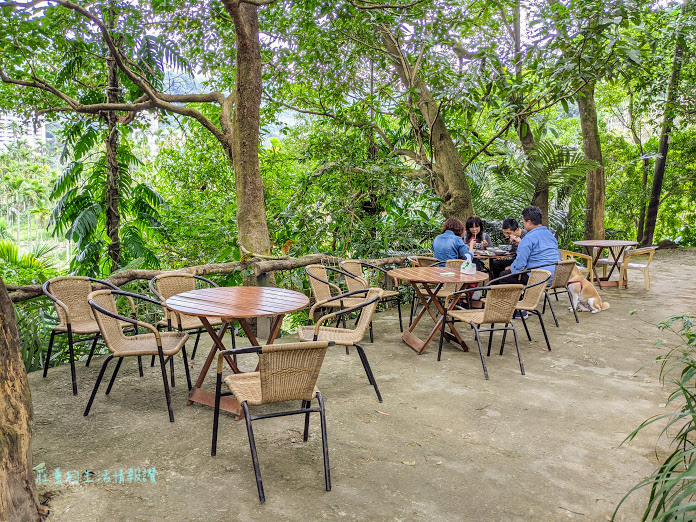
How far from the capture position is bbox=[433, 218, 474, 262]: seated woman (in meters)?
6.18

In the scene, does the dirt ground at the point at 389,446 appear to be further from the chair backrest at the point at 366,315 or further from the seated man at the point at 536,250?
the seated man at the point at 536,250

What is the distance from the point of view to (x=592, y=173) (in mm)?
10742

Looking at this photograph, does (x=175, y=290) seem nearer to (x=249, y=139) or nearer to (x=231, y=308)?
(x=231, y=308)

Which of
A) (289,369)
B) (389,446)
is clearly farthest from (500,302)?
(289,369)

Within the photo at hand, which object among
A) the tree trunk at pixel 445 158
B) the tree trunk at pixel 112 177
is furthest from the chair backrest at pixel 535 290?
the tree trunk at pixel 112 177

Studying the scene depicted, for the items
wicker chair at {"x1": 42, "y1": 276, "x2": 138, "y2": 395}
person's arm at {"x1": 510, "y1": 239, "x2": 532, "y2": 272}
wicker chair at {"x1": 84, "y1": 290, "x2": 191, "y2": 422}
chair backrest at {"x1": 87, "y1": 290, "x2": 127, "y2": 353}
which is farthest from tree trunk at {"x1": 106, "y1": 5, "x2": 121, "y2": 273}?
person's arm at {"x1": 510, "y1": 239, "x2": 532, "y2": 272}

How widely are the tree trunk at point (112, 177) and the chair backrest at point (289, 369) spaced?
531cm

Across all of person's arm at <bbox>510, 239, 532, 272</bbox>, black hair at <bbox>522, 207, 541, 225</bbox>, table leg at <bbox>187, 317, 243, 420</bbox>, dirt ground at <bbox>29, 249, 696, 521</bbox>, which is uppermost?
black hair at <bbox>522, 207, 541, 225</bbox>

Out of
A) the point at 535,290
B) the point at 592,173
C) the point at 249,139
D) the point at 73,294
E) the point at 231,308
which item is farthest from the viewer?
the point at 592,173

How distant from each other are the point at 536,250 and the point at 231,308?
3.92 m

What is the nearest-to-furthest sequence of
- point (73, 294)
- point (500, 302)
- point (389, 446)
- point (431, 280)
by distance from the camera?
point (389, 446)
point (73, 294)
point (500, 302)
point (431, 280)

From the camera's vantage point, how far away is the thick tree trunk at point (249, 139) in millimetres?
6281

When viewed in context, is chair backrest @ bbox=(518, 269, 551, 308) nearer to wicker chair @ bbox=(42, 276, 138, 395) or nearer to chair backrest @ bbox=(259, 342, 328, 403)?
chair backrest @ bbox=(259, 342, 328, 403)

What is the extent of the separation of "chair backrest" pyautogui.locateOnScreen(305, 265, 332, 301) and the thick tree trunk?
4.31 feet
